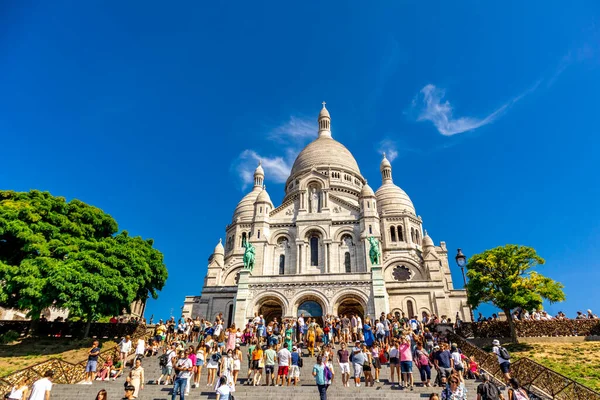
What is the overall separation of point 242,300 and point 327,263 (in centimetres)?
840

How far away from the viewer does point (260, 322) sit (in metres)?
20.8

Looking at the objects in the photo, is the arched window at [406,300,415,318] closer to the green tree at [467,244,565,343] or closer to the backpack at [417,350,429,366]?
the green tree at [467,244,565,343]

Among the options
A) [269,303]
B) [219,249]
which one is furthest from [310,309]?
[219,249]

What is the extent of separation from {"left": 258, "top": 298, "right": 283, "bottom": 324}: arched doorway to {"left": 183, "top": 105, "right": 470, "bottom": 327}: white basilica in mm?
118

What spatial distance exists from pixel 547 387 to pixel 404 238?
30.5m

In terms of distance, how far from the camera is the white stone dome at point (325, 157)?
4913 cm

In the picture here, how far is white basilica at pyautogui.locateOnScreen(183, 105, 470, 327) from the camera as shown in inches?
1097

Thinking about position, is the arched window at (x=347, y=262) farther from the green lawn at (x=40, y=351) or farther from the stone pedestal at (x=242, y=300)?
the green lawn at (x=40, y=351)

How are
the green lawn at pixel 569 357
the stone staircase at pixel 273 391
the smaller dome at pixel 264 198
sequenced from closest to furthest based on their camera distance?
the stone staircase at pixel 273 391
the green lawn at pixel 569 357
the smaller dome at pixel 264 198

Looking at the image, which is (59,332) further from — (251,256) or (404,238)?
(404,238)

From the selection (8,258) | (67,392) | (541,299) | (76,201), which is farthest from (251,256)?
(541,299)

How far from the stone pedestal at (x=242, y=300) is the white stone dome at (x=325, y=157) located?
23035 millimetres

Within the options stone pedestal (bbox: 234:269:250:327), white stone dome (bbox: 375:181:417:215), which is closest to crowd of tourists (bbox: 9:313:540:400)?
stone pedestal (bbox: 234:269:250:327)

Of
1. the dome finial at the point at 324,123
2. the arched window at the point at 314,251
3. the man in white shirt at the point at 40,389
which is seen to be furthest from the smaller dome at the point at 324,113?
the man in white shirt at the point at 40,389
